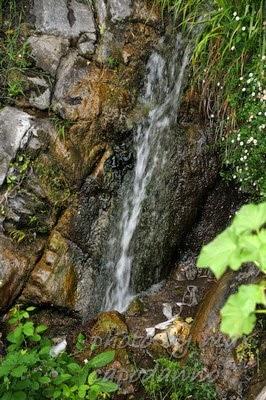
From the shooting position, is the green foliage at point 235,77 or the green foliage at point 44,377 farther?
the green foliage at point 235,77

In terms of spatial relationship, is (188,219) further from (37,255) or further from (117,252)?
(37,255)

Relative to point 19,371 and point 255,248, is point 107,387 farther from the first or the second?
point 255,248

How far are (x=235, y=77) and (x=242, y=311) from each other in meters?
2.81

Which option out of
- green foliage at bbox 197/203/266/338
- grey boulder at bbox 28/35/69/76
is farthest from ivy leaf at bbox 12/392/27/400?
→ grey boulder at bbox 28/35/69/76

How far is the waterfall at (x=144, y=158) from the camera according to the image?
436cm

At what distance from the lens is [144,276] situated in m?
4.38

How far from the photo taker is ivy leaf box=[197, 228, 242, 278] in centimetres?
144

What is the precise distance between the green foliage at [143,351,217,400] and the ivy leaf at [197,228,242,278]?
1865 millimetres

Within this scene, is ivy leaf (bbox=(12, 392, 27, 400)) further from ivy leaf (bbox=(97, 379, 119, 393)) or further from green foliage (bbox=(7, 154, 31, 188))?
green foliage (bbox=(7, 154, 31, 188))

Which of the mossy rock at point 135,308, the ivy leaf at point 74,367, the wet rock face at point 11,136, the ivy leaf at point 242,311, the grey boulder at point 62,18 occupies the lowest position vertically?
the ivy leaf at point 74,367

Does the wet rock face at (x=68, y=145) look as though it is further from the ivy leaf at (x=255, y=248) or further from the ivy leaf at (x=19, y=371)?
the ivy leaf at (x=255, y=248)

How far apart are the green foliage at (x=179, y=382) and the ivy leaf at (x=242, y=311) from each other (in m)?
1.80

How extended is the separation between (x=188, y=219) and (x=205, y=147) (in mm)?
656

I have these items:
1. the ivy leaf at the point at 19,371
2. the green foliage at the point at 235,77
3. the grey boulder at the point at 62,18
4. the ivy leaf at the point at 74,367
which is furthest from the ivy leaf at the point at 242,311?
the grey boulder at the point at 62,18
